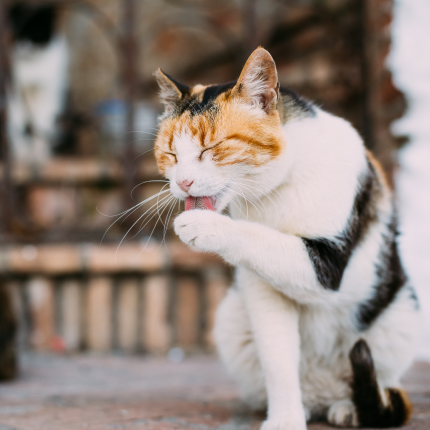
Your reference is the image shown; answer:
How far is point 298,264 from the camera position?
131 centimetres

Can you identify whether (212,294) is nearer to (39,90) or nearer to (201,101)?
(201,101)

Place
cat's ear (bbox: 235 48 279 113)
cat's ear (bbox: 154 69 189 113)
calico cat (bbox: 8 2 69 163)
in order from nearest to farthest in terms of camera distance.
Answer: cat's ear (bbox: 235 48 279 113) → cat's ear (bbox: 154 69 189 113) → calico cat (bbox: 8 2 69 163)

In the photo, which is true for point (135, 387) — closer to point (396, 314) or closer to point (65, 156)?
point (396, 314)

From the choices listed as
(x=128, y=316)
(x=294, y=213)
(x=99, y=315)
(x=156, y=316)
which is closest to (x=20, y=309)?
(x=99, y=315)

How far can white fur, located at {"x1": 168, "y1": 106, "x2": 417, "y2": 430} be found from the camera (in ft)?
4.34

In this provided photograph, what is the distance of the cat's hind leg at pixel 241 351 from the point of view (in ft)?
5.56

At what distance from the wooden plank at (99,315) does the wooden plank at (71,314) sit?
7 centimetres

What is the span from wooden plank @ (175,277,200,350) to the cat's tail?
1.95 m

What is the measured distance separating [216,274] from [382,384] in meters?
1.77

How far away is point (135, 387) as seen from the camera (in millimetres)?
2363

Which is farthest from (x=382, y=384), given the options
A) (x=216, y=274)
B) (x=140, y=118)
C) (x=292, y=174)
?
(x=140, y=118)

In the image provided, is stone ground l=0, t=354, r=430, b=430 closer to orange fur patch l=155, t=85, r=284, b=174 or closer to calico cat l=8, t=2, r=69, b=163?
orange fur patch l=155, t=85, r=284, b=174

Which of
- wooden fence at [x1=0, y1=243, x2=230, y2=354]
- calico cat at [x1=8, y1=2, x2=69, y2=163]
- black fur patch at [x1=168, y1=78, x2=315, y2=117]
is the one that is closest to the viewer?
black fur patch at [x1=168, y1=78, x2=315, y2=117]

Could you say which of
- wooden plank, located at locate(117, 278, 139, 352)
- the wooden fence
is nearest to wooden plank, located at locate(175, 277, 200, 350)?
the wooden fence
